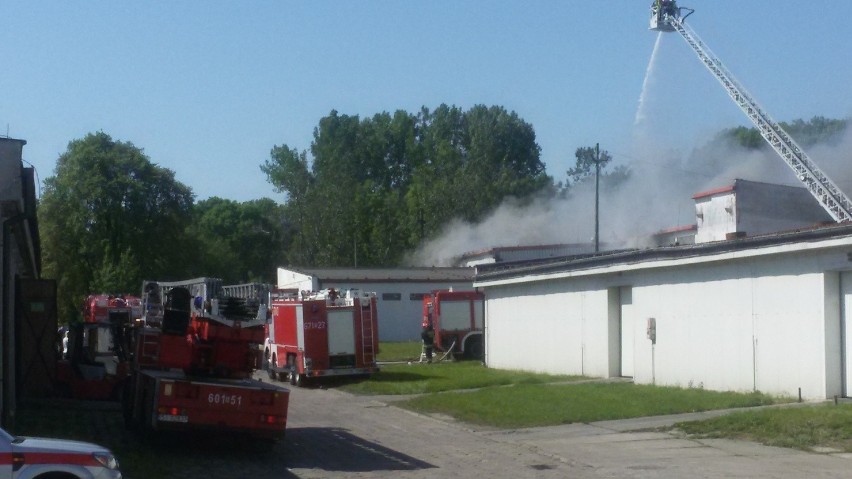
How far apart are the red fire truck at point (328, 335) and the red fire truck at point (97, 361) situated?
17.8ft

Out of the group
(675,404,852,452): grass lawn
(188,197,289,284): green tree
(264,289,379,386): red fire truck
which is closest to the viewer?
(675,404,852,452): grass lawn

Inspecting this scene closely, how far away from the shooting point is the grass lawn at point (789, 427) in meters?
15.4

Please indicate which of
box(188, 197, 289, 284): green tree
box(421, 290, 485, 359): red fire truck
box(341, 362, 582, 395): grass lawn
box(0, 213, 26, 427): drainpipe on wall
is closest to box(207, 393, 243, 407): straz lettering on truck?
box(0, 213, 26, 427): drainpipe on wall

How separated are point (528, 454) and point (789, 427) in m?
4.06

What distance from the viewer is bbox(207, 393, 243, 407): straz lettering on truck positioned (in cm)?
1534

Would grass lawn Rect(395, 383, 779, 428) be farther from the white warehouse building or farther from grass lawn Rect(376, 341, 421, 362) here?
grass lawn Rect(376, 341, 421, 362)

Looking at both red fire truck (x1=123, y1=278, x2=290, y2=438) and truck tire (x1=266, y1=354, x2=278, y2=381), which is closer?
red fire truck (x1=123, y1=278, x2=290, y2=438)

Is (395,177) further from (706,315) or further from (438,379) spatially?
(706,315)

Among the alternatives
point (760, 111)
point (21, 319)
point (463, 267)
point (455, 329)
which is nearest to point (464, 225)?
point (463, 267)

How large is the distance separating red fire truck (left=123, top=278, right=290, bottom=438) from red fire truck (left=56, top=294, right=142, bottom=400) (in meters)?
6.60

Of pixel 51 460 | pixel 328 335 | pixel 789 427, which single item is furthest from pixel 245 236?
pixel 51 460

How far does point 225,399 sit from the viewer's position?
50.4 ft

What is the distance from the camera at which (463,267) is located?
62219mm

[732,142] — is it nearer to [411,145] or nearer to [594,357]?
[411,145]
